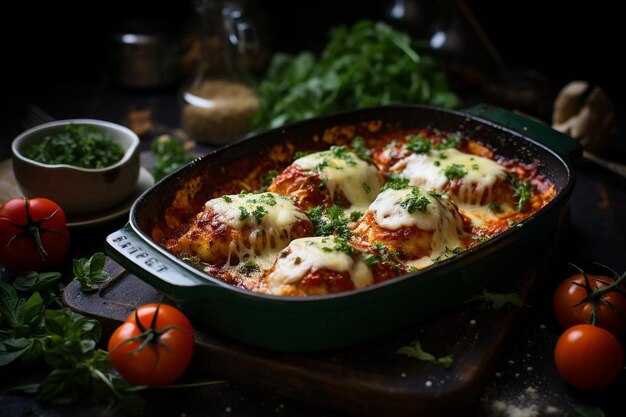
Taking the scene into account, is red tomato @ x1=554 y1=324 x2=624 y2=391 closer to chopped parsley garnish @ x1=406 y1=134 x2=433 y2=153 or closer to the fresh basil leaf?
chopped parsley garnish @ x1=406 y1=134 x2=433 y2=153

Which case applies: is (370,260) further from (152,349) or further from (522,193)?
(522,193)

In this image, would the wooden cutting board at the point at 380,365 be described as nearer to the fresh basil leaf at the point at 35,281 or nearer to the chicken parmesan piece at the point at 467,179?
the fresh basil leaf at the point at 35,281

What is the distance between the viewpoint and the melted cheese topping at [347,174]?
363 cm

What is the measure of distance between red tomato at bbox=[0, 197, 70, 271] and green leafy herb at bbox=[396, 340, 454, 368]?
1681 millimetres

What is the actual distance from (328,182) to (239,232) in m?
0.63

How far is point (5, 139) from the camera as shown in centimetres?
508

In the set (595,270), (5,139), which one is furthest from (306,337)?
(5,139)

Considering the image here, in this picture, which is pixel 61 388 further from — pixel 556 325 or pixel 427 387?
pixel 556 325

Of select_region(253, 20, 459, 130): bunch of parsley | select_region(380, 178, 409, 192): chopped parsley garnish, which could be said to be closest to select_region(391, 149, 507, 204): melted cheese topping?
select_region(380, 178, 409, 192): chopped parsley garnish

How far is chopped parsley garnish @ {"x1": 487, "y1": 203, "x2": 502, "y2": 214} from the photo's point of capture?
11.9 ft

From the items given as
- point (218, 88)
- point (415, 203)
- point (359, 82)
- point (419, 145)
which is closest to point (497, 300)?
point (415, 203)

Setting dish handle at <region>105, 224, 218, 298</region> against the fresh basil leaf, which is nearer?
dish handle at <region>105, 224, 218, 298</region>

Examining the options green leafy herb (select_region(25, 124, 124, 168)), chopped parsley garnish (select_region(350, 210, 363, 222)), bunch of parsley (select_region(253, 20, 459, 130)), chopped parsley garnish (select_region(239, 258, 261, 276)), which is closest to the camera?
chopped parsley garnish (select_region(239, 258, 261, 276))

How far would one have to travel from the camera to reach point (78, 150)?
392cm
